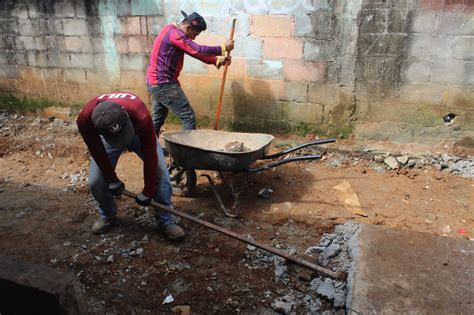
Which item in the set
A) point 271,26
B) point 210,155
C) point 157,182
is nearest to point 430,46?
point 271,26

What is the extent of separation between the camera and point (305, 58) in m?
4.97

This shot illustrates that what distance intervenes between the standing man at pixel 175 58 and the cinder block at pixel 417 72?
6.74 feet

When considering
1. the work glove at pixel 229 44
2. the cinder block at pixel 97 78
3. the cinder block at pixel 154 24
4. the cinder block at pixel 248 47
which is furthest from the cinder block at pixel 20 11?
the work glove at pixel 229 44

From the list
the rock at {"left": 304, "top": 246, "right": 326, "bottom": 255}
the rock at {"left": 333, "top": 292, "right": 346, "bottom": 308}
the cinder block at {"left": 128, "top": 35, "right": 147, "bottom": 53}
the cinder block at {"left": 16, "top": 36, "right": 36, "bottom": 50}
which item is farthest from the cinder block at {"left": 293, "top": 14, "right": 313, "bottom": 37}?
the cinder block at {"left": 16, "top": 36, "right": 36, "bottom": 50}

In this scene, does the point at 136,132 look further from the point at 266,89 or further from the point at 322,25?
the point at 322,25

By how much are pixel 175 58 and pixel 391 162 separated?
111 inches

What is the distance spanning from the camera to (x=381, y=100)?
479 cm

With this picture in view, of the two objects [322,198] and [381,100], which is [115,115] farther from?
[381,100]

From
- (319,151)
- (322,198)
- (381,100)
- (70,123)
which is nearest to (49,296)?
(322,198)

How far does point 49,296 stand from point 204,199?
219 cm

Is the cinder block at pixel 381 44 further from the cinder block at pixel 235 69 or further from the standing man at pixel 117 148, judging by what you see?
the standing man at pixel 117 148

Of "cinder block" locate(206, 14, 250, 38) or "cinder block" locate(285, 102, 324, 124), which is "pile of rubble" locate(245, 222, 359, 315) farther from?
"cinder block" locate(206, 14, 250, 38)

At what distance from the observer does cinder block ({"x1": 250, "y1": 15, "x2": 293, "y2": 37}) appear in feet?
16.1

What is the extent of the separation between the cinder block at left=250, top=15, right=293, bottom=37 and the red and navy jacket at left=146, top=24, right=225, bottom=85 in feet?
2.96
